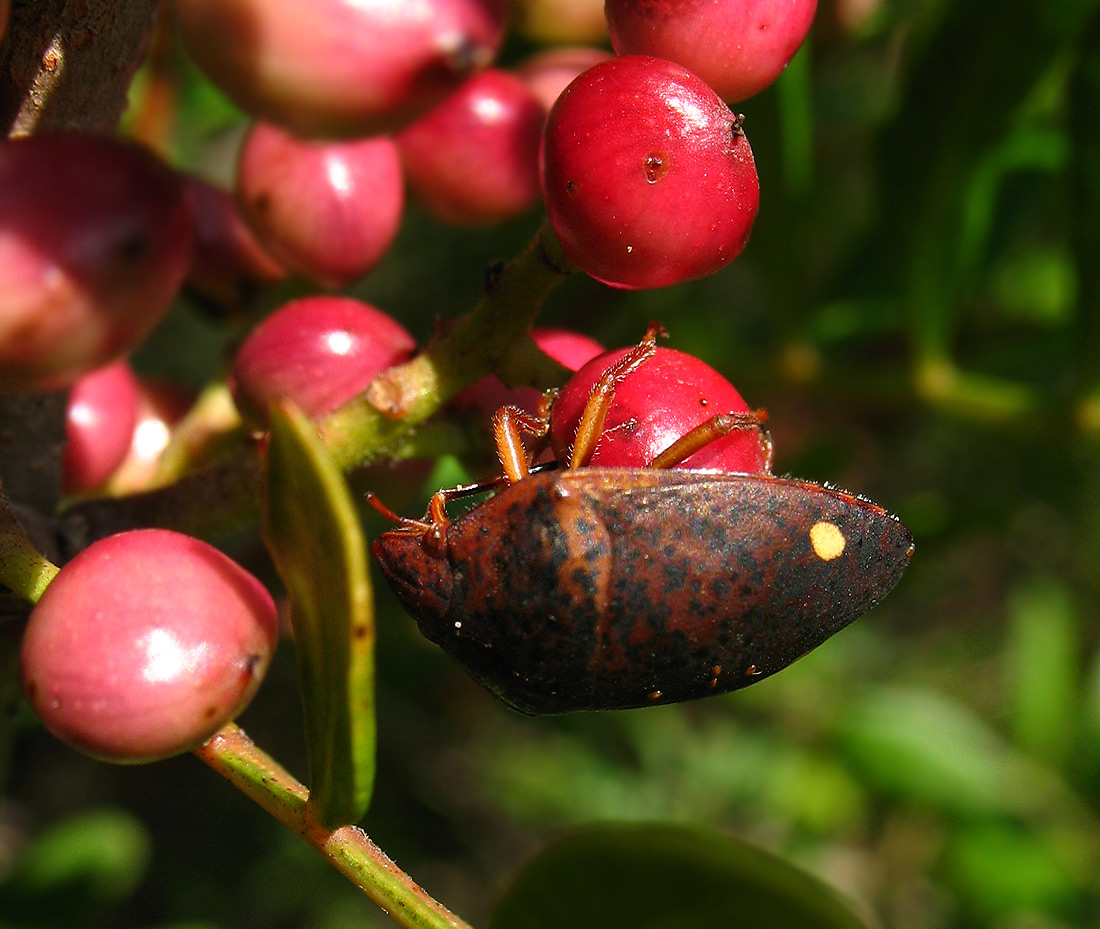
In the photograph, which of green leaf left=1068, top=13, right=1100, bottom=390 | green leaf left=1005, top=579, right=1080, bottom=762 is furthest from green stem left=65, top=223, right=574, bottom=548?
green leaf left=1005, top=579, right=1080, bottom=762

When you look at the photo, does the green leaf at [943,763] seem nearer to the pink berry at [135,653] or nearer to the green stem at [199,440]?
the green stem at [199,440]

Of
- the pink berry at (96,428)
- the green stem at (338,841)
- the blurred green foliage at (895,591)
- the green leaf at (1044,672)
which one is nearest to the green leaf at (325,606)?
the green stem at (338,841)

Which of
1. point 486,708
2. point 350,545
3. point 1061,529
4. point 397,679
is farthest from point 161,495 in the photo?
point 1061,529

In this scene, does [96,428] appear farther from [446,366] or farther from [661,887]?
[661,887]

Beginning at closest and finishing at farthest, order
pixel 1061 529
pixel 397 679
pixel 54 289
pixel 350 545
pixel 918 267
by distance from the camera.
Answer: pixel 350 545, pixel 54 289, pixel 918 267, pixel 397 679, pixel 1061 529

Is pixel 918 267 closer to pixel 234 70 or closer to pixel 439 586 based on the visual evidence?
pixel 439 586

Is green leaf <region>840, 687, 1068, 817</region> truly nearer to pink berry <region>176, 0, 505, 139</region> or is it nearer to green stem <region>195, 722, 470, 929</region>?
green stem <region>195, 722, 470, 929</region>

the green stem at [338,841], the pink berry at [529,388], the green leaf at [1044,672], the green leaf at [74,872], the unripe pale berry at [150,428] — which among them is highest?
the pink berry at [529,388]
